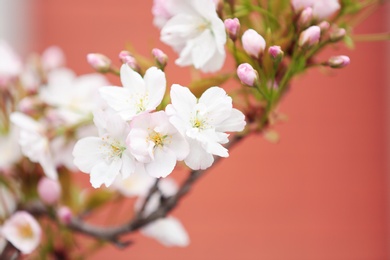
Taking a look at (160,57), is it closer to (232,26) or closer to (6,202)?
(232,26)

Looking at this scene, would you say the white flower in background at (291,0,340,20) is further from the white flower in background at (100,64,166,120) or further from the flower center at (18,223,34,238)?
the flower center at (18,223,34,238)

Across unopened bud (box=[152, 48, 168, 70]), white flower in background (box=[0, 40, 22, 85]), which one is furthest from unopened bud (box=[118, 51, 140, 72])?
white flower in background (box=[0, 40, 22, 85])

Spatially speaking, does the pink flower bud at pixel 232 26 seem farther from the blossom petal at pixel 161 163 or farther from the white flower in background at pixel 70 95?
the white flower in background at pixel 70 95

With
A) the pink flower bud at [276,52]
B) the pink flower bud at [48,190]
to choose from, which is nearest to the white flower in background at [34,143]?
the pink flower bud at [48,190]

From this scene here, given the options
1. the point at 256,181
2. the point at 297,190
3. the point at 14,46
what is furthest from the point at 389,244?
the point at 14,46

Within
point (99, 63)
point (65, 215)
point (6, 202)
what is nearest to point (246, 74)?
point (99, 63)
